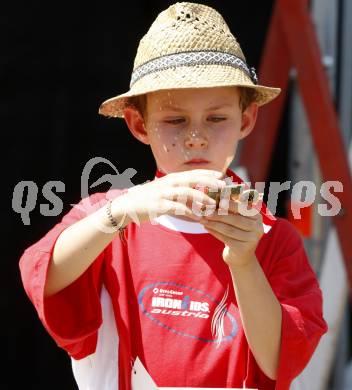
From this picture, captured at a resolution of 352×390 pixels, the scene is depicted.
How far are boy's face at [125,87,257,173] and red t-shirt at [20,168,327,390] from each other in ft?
0.49

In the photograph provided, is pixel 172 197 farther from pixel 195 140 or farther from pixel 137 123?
pixel 137 123

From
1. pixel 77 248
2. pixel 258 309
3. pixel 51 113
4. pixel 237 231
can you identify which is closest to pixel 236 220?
pixel 237 231

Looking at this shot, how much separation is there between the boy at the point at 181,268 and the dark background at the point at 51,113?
1219mm

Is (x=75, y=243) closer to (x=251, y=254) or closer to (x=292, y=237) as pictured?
(x=251, y=254)

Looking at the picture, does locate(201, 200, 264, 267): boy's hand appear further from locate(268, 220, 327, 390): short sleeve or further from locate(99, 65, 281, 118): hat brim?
locate(99, 65, 281, 118): hat brim

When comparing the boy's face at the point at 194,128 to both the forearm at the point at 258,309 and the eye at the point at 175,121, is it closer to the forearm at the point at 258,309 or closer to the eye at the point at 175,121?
the eye at the point at 175,121

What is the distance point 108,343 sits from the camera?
1429 millimetres

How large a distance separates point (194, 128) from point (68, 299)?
0.35 metres

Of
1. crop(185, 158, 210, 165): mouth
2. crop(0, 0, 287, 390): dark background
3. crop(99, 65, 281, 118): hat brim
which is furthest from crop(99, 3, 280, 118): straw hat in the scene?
crop(0, 0, 287, 390): dark background

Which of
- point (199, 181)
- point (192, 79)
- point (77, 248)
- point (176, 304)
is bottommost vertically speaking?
point (176, 304)

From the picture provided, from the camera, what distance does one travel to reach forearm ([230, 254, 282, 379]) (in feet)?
4.10

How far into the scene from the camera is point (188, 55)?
53.6 inches

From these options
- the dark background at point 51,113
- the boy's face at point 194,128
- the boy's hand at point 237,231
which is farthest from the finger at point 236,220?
the dark background at point 51,113

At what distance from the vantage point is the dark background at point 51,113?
261cm
